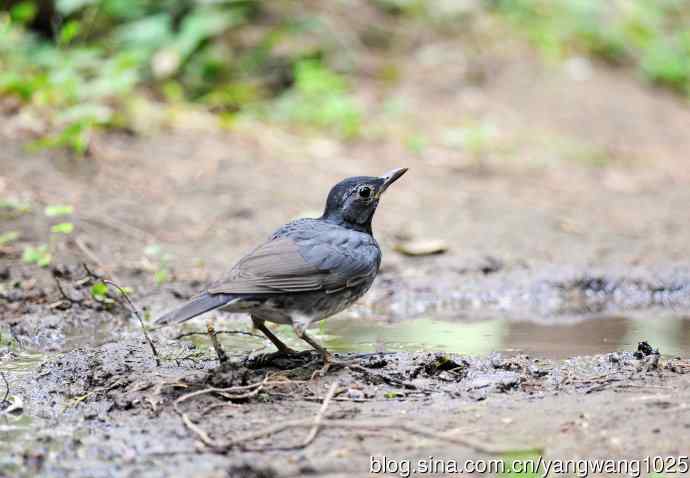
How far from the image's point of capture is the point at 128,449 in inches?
144

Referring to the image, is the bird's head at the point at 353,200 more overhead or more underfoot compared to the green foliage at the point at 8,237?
more overhead

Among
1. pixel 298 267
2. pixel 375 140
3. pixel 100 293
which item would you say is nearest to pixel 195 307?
pixel 298 267

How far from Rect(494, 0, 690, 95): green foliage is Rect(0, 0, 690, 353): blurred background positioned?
0.04 m

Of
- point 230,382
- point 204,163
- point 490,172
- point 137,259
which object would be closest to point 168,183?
point 204,163

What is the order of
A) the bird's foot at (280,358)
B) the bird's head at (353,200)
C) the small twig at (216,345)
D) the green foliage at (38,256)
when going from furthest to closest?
the green foliage at (38,256) → the bird's head at (353,200) → the bird's foot at (280,358) → the small twig at (216,345)

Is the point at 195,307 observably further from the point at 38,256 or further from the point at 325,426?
the point at 38,256

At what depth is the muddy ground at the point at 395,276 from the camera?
377 cm

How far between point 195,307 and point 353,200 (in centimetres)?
149

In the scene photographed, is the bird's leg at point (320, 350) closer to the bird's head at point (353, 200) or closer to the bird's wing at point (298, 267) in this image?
the bird's wing at point (298, 267)

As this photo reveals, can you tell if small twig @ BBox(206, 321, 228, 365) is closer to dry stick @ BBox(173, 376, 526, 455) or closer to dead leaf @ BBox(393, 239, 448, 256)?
dry stick @ BBox(173, 376, 526, 455)

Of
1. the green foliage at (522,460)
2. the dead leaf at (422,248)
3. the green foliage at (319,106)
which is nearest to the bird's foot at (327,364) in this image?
the green foliage at (522,460)

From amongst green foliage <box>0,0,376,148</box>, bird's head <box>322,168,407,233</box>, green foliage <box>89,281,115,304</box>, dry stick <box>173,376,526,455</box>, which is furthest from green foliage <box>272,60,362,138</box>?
dry stick <box>173,376,526,455</box>

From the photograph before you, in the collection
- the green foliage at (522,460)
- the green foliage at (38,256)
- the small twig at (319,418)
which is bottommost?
the green foliage at (38,256)

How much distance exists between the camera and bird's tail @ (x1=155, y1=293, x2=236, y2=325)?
4.16m
